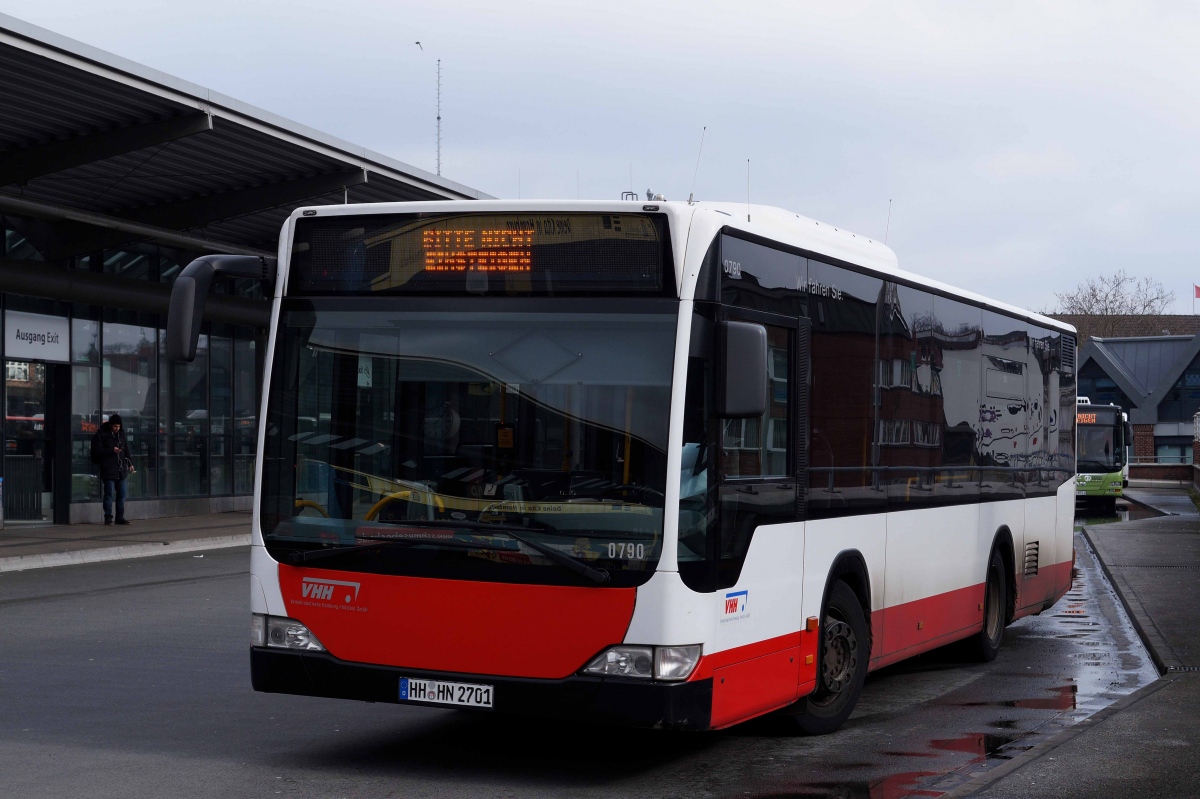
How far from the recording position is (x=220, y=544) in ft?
77.0

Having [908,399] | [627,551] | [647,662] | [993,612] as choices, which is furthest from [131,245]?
[647,662]

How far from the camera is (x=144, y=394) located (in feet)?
92.0

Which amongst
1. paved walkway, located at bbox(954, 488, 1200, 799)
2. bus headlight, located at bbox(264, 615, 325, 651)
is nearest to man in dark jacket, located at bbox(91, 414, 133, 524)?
paved walkway, located at bbox(954, 488, 1200, 799)

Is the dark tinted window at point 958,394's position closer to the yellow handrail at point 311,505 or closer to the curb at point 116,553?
the yellow handrail at point 311,505

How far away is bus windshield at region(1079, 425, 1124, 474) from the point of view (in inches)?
1665

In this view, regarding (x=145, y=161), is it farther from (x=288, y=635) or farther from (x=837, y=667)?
(x=837, y=667)

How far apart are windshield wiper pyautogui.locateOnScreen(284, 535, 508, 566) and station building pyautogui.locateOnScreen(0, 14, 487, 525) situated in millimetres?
11047

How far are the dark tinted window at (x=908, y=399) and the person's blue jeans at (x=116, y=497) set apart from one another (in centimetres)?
1863

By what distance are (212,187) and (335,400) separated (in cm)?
1835

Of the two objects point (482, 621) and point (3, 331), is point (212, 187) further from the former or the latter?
point (482, 621)

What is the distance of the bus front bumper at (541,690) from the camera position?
661 centimetres

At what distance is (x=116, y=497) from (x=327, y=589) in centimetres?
1990

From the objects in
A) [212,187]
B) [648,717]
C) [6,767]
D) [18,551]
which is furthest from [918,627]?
[212,187]

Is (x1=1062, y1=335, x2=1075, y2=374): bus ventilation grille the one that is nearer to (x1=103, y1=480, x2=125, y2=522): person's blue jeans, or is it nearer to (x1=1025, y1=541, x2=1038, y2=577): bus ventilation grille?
(x1=1025, y1=541, x2=1038, y2=577): bus ventilation grille
